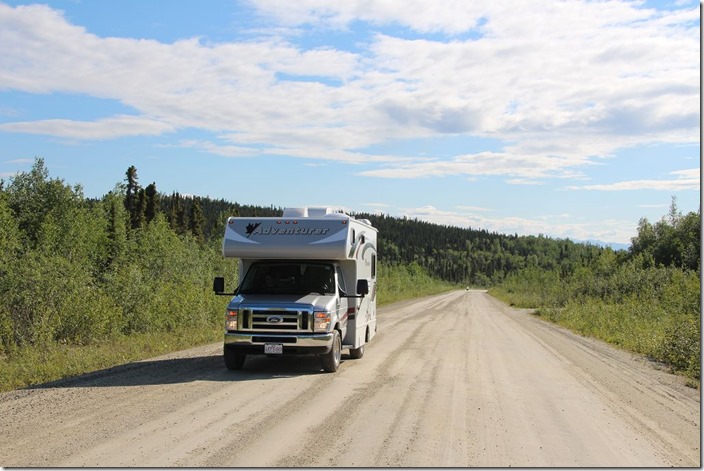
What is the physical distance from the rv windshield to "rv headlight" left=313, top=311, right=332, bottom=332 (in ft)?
3.44

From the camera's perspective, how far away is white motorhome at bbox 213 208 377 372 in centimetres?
1293

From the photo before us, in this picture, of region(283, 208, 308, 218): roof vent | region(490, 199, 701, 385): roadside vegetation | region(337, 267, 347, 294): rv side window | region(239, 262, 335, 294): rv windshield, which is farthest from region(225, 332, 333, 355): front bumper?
region(490, 199, 701, 385): roadside vegetation

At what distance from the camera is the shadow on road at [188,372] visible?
11.7m

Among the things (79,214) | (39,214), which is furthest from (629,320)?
(39,214)

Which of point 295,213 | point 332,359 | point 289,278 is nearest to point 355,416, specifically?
point 332,359

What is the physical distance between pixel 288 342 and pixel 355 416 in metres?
4.10

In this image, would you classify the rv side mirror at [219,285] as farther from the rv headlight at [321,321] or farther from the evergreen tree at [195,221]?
the evergreen tree at [195,221]

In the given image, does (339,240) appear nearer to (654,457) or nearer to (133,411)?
(133,411)

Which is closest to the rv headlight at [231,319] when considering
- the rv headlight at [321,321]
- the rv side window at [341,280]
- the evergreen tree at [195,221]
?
the rv headlight at [321,321]

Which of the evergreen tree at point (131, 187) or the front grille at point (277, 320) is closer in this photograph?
the front grille at point (277, 320)

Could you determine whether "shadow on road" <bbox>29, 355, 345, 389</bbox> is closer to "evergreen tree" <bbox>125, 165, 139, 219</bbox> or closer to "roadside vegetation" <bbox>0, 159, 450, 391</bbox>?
"roadside vegetation" <bbox>0, 159, 450, 391</bbox>

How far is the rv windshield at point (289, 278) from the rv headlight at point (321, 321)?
3.44ft

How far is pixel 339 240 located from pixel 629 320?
1791cm

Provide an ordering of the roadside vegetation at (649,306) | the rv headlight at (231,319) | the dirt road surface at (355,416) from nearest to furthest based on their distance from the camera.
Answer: the dirt road surface at (355,416), the rv headlight at (231,319), the roadside vegetation at (649,306)
